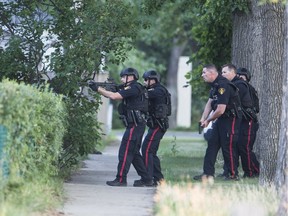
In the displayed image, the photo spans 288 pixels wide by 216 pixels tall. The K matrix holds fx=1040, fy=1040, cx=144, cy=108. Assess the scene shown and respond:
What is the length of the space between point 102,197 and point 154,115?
2525 mm

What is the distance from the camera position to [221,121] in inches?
647

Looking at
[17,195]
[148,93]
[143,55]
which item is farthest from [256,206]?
[143,55]

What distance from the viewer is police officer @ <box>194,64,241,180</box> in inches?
631

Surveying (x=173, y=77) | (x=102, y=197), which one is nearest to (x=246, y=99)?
(x=102, y=197)

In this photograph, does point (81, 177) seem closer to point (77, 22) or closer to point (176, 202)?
point (77, 22)

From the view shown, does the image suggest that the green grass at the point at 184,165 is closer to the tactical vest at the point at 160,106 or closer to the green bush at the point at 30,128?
the tactical vest at the point at 160,106

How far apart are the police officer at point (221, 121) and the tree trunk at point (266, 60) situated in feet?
1.46

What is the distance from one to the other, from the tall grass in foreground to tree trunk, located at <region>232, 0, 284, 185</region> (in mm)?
2050

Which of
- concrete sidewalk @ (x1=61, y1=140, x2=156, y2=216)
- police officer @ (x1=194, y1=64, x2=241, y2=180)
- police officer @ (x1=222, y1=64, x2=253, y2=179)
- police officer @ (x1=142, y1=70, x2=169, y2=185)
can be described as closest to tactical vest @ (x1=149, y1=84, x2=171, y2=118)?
police officer @ (x1=142, y1=70, x2=169, y2=185)

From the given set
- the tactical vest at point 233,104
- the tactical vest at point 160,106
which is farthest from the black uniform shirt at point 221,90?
the tactical vest at point 160,106

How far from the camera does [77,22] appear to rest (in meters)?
16.6

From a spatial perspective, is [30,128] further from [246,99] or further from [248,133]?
[248,133]

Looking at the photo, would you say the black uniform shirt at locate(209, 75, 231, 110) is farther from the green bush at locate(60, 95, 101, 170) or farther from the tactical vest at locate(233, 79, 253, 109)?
the green bush at locate(60, 95, 101, 170)

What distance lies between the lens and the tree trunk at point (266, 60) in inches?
607
